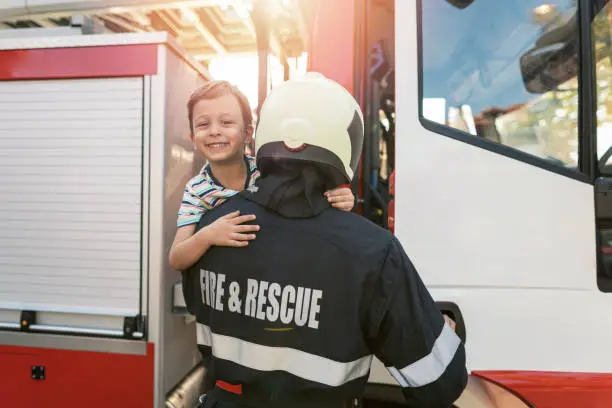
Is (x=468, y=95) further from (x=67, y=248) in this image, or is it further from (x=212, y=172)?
(x=67, y=248)

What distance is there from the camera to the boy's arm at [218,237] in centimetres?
110

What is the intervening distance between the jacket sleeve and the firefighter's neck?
0.88 m

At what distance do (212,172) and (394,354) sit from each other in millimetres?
1068

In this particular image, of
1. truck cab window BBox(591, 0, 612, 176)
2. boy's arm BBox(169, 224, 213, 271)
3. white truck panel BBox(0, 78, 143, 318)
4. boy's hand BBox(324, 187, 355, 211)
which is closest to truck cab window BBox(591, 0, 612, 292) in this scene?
truck cab window BBox(591, 0, 612, 176)

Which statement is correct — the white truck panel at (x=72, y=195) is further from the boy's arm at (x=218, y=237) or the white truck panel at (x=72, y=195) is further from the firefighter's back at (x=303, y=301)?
the firefighter's back at (x=303, y=301)

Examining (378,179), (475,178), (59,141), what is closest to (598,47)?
(475,178)

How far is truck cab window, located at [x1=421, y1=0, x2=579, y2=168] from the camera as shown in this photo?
163 centimetres

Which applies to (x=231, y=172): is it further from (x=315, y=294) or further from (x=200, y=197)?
(x=315, y=294)

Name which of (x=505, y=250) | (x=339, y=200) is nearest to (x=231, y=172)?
(x=339, y=200)

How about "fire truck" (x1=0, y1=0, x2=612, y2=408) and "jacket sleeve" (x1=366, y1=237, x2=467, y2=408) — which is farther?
"fire truck" (x1=0, y1=0, x2=612, y2=408)

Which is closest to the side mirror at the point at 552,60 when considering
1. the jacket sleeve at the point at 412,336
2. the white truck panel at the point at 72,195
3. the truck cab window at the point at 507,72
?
the truck cab window at the point at 507,72

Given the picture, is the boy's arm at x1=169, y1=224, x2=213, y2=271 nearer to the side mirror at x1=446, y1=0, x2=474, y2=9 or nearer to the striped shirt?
the striped shirt

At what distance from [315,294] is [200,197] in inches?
30.1

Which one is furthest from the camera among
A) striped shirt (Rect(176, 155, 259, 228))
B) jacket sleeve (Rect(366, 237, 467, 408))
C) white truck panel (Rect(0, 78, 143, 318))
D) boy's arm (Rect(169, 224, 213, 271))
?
white truck panel (Rect(0, 78, 143, 318))
